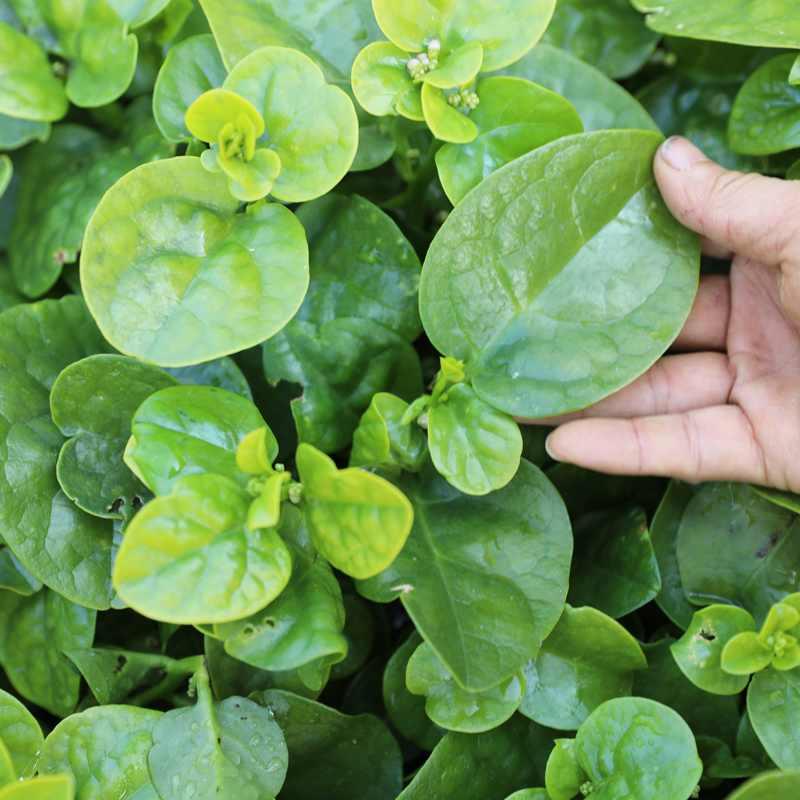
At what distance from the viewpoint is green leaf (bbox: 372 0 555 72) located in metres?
0.93

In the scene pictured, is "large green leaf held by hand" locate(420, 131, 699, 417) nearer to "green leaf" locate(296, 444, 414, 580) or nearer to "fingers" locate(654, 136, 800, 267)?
"fingers" locate(654, 136, 800, 267)

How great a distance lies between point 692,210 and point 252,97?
2.14 ft

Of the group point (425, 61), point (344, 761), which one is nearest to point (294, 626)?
point (344, 761)

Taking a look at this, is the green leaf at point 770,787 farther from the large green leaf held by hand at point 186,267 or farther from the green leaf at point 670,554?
the large green leaf held by hand at point 186,267

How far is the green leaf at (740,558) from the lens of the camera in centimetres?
107

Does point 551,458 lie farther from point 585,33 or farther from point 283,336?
point 585,33

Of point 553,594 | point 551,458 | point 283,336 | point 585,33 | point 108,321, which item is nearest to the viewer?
point 108,321

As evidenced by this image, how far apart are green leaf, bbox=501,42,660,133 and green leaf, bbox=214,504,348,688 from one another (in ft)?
2.71

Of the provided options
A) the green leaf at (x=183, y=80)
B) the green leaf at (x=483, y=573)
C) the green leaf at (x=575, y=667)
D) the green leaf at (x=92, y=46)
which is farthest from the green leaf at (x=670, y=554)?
the green leaf at (x=92, y=46)

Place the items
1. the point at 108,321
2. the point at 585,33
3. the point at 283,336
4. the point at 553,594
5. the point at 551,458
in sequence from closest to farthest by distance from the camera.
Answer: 1. the point at 108,321
2. the point at 553,594
3. the point at 283,336
4. the point at 551,458
5. the point at 585,33

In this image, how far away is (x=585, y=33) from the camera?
130 centimetres

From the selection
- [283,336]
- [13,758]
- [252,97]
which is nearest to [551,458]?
[283,336]

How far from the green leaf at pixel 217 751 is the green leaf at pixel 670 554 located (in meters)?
0.64

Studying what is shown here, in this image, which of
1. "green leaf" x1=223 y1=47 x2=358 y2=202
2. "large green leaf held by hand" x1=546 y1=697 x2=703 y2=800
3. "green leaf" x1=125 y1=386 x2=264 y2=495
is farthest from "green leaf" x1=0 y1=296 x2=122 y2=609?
"large green leaf held by hand" x1=546 y1=697 x2=703 y2=800
